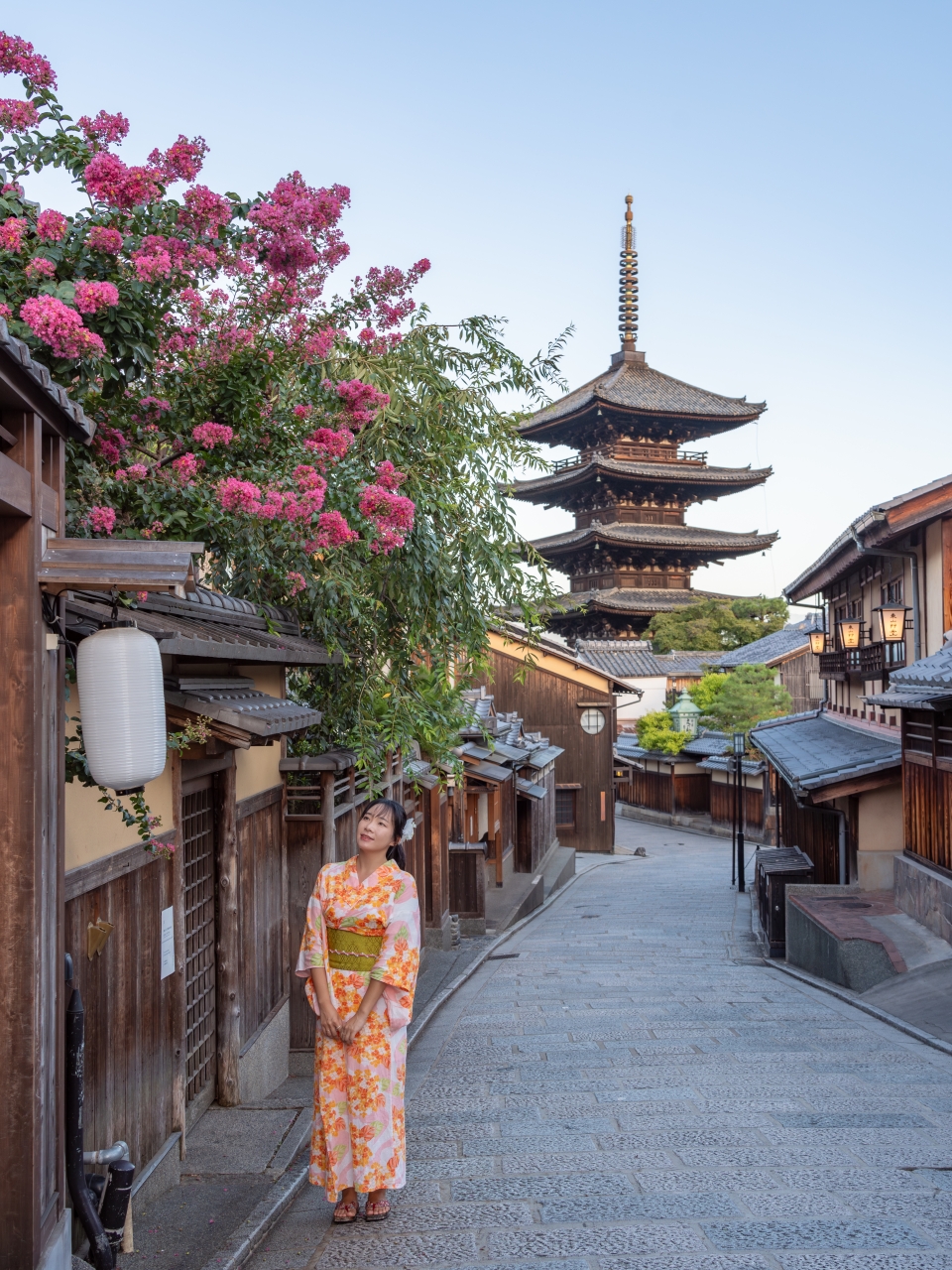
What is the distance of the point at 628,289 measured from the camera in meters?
51.3

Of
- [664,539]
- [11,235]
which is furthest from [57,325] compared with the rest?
[664,539]

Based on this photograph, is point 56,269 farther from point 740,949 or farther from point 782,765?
point 782,765

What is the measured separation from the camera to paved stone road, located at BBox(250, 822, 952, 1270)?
4078 mm

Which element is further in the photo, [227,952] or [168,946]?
[227,952]

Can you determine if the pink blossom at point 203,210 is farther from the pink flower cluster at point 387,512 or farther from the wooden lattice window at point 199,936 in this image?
the wooden lattice window at point 199,936

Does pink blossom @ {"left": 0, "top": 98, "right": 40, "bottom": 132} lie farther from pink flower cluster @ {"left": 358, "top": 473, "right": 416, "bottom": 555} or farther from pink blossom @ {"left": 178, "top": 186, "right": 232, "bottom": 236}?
pink flower cluster @ {"left": 358, "top": 473, "right": 416, "bottom": 555}

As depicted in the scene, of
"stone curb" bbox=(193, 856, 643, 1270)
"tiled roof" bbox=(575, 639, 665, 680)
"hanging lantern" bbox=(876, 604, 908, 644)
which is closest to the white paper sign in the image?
"stone curb" bbox=(193, 856, 643, 1270)

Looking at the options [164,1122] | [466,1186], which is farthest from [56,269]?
[466,1186]

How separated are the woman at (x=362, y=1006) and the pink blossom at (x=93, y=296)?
2.29 metres

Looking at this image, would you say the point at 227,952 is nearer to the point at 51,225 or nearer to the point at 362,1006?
the point at 362,1006

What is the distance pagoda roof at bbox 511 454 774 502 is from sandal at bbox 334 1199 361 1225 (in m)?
40.5

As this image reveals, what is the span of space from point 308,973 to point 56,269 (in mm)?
3257

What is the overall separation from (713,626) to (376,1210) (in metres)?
43.3

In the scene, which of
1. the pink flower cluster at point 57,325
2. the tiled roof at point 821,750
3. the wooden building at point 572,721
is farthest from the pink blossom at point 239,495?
the wooden building at point 572,721
